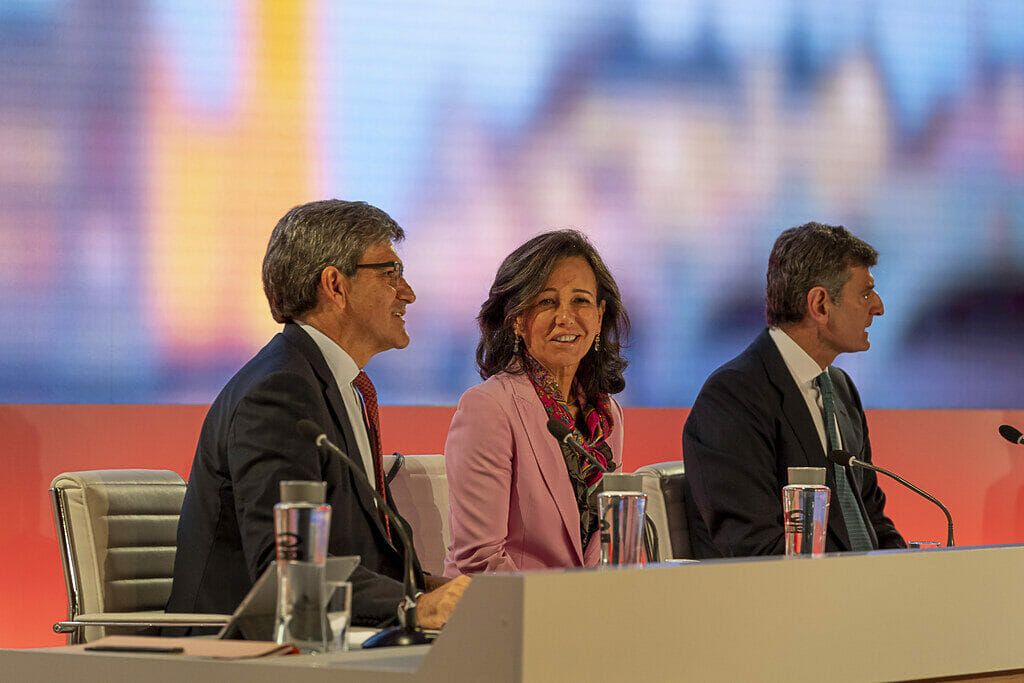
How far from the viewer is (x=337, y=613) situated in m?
1.74

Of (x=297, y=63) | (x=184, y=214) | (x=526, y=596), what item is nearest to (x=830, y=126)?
(x=297, y=63)

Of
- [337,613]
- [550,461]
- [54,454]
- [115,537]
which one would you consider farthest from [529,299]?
[337,613]

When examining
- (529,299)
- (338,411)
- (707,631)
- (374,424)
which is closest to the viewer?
(707,631)

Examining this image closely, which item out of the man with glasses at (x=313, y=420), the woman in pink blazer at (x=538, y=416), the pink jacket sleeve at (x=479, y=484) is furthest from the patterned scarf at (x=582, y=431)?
the man with glasses at (x=313, y=420)

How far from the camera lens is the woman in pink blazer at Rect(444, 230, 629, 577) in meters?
3.08

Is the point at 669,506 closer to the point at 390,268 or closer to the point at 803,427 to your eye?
the point at 803,427

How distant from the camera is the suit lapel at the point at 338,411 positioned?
2668 mm

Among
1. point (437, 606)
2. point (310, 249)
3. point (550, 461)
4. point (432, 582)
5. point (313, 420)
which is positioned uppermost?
point (310, 249)

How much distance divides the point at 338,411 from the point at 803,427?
52.3 inches

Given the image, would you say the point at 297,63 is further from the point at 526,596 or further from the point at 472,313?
the point at 526,596

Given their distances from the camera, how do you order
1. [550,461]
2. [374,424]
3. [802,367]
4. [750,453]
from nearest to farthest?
1. [374,424]
2. [550,461]
3. [750,453]
4. [802,367]

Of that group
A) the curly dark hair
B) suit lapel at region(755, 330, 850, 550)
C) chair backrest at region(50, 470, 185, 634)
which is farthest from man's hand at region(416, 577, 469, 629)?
the curly dark hair

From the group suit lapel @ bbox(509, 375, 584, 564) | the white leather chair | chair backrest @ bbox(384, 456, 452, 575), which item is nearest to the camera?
the white leather chair

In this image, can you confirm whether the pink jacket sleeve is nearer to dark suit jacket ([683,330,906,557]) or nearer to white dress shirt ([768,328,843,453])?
dark suit jacket ([683,330,906,557])
